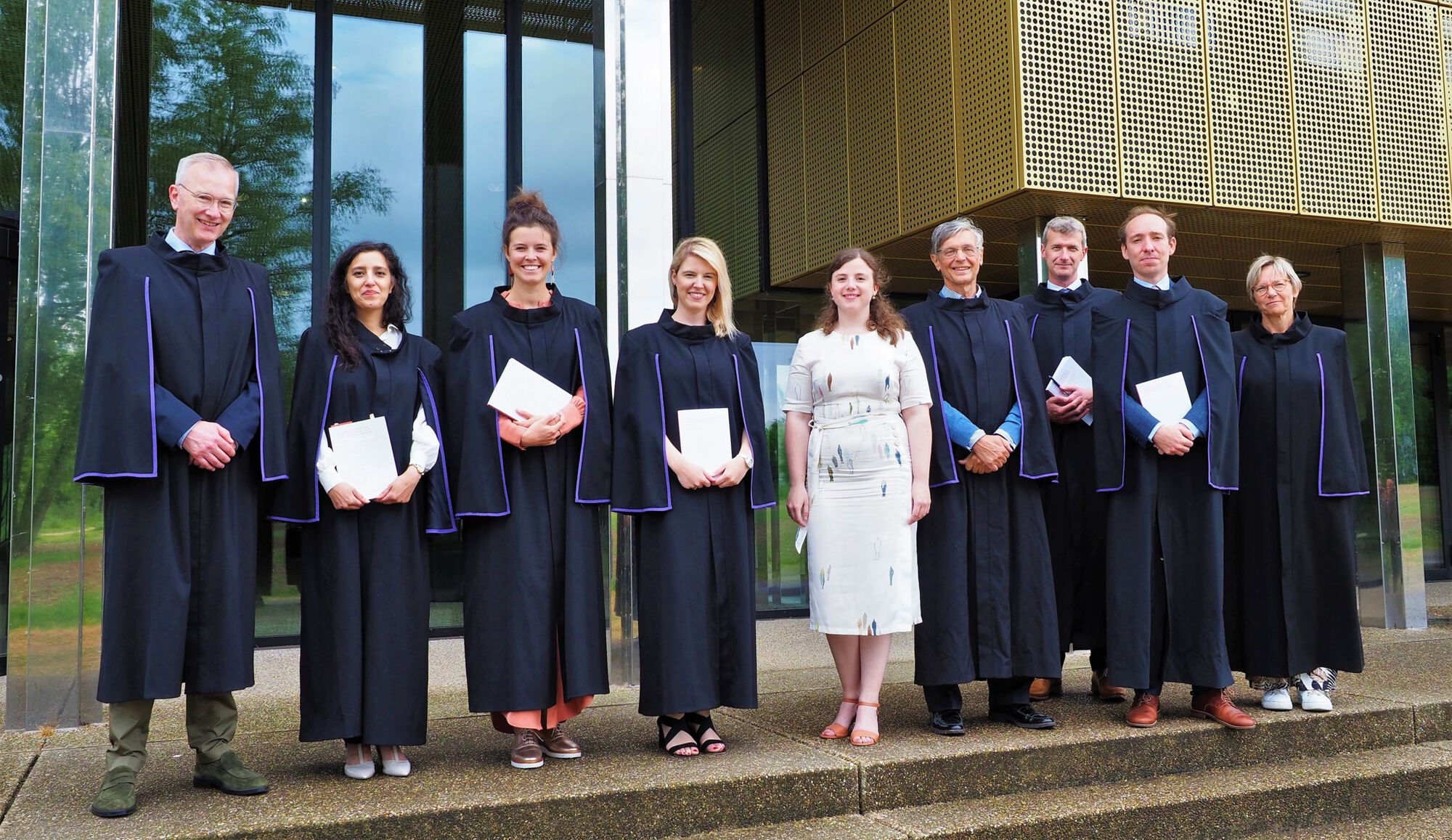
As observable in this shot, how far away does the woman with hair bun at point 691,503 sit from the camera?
406 centimetres

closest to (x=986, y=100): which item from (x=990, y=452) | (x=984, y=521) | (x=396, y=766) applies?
(x=990, y=452)

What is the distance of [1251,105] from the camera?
7.70m

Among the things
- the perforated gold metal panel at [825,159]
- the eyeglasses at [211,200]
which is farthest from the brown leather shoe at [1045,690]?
the perforated gold metal panel at [825,159]

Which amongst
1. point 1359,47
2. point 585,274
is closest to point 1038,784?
point 585,274

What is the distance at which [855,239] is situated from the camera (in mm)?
8750

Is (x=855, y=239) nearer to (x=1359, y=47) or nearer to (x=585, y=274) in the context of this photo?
(x=585, y=274)

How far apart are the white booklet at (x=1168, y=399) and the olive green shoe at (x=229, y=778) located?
141 inches

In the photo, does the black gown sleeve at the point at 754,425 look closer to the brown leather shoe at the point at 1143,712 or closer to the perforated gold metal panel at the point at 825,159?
the brown leather shoe at the point at 1143,712

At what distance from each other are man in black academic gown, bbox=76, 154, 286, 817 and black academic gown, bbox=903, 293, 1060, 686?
242cm

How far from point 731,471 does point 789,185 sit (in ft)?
18.9

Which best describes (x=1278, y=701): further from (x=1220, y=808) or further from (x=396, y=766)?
(x=396, y=766)

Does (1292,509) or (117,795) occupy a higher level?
(1292,509)

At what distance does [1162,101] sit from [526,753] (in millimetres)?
5981

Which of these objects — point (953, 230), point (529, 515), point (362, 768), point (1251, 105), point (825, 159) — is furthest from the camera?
point (825, 159)
